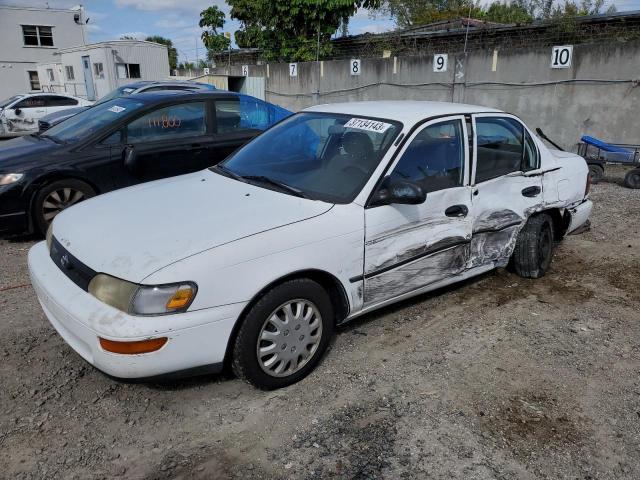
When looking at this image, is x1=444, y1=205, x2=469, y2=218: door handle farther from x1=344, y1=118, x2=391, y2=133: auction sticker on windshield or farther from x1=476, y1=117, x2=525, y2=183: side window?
x1=344, y1=118, x2=391, y2=133: auction sticker on windshield

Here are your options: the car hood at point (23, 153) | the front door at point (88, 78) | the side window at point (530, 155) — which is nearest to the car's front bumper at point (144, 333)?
the side window at point (530, 155)

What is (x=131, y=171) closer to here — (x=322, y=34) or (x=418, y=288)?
(x=418, y=288)

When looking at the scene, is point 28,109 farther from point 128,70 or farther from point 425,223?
point 425,223

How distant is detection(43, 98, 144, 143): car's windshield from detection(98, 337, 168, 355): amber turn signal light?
4010 mm

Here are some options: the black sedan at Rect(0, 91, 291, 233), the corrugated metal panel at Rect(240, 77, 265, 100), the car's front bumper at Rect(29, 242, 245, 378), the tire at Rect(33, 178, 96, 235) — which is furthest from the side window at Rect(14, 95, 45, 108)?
the car's front bumper at Rect(29, 242, 245, 378)

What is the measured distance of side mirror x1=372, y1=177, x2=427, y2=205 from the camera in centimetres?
320

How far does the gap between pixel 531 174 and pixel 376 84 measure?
11.2 meters

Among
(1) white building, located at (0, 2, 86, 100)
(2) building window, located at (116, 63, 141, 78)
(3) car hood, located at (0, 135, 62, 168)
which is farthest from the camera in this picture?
(1) white building, located at (0, 2, 86, 100)

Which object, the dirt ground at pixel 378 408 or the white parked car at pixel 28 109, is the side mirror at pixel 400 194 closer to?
the dirt ground at pixel 378 408

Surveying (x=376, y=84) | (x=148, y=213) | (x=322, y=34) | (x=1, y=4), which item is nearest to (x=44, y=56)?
(x=1, y=4)

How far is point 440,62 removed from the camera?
13.0m

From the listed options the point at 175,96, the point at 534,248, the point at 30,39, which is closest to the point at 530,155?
the point at 534,248

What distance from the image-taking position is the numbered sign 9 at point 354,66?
49.8 ft

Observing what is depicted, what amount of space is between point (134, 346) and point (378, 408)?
4.52 feet
